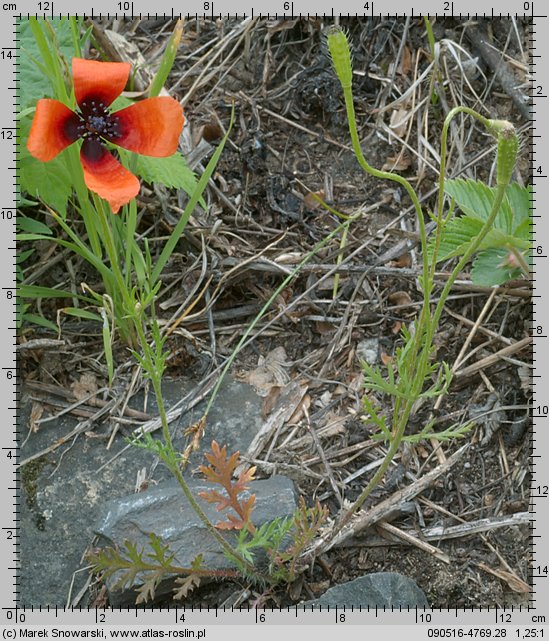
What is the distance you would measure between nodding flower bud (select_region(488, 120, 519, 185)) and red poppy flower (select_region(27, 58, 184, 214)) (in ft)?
1.92

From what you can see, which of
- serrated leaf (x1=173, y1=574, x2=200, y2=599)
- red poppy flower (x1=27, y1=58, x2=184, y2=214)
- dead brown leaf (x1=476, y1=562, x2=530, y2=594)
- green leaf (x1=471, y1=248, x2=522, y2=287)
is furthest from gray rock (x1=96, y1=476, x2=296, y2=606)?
red poppy flower (x1=27, y1=58, x2=184, y2=214)

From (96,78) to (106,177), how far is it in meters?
0.21

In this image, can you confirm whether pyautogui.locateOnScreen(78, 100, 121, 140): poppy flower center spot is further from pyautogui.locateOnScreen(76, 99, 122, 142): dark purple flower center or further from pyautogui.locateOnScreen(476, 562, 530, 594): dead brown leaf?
pyautogui.locateOnScreen(476, 562, 530, 594): dead brown leaf

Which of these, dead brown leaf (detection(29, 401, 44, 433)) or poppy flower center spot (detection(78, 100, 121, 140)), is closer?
poppy flower center spot (detection(78, 100, 121, 140))

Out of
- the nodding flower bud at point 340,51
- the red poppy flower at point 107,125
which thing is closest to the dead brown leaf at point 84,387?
the red poppy flower at point 107,125

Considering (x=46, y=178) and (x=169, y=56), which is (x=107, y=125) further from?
(x=46, y=178)

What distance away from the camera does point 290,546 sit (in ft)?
7.09

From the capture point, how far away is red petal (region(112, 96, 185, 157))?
1.72 meters

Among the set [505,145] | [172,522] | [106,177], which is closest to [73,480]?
[172,522]

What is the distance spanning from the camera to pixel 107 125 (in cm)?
179

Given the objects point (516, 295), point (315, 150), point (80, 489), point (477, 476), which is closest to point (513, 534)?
point (477, 476)

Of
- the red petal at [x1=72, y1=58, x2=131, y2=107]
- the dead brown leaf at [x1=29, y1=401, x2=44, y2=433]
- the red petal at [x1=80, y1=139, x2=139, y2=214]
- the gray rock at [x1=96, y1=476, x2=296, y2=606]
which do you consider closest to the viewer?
the red petal at [x1=80, y1=139, x2=139, y2=214]

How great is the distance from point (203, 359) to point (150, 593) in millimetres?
699

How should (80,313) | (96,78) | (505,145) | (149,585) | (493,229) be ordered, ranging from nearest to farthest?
(505,145) → (96,78) → (149,585) → (493,229) → (80,313)
